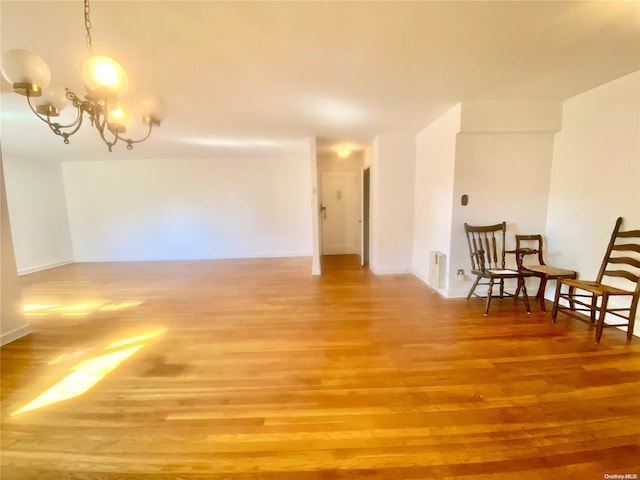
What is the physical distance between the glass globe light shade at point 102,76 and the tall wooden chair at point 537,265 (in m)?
4.04

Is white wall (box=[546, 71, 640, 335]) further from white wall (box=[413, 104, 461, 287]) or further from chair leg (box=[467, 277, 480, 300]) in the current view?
white wall (box=[413, 104, 461, 287])

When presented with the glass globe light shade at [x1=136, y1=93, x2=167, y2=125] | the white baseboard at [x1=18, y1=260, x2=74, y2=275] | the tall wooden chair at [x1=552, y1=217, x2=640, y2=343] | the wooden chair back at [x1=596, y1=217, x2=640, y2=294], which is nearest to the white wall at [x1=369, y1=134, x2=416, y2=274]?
the tall wooden chair at [x1=552, y1=217, x2=640, y2=343]

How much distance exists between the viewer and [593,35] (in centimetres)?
178

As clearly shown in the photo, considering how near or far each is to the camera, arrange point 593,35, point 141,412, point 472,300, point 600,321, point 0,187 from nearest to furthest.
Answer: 1. point 141,412
2. point 593,35
3. point 600,321
4. point 0,187
5. point 472,300

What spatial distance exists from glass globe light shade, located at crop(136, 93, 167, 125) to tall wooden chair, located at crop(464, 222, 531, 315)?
11.2ft

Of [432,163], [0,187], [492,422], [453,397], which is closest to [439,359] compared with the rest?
[453,397]

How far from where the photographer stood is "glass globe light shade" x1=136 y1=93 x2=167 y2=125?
1915mm

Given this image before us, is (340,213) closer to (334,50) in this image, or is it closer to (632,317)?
(334,50)

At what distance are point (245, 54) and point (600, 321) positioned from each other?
3.74 meters

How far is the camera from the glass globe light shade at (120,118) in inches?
77.2

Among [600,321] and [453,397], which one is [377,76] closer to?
[453,397]

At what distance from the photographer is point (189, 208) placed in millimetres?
6125

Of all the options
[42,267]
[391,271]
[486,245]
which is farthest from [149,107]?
[42,267]

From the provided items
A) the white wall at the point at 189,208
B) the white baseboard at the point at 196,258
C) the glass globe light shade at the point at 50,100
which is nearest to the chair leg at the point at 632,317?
the glass globe light shade at the point at 50,100
